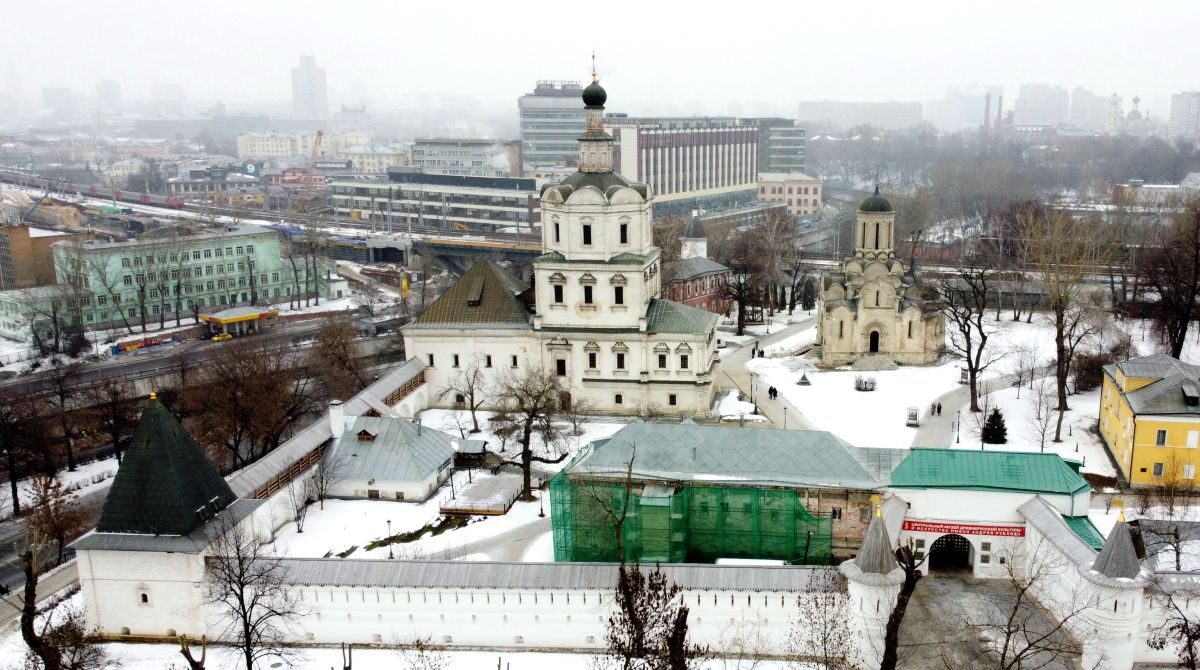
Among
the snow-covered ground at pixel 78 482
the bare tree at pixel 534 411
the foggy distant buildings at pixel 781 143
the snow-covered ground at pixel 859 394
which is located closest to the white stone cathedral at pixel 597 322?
the bare tree at pixel 534 411

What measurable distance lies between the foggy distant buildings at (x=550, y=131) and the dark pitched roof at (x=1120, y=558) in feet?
361

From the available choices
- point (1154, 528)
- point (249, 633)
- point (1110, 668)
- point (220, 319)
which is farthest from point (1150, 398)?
point (220, 319)

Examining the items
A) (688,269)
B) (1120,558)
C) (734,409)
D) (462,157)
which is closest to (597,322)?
(734,409)

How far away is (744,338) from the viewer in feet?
180

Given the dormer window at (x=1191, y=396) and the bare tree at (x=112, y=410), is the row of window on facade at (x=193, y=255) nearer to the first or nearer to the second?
the bare tree at (x=112, y=410)

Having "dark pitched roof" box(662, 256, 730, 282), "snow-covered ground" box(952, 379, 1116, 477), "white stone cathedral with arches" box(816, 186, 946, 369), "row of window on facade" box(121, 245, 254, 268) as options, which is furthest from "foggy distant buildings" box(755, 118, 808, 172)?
"snow-covered ground" box(952, 379, 1116, 477)

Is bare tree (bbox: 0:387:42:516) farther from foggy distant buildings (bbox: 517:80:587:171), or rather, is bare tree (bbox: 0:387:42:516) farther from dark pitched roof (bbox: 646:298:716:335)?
foggy distant buildings (bbox: 517:80:587:171)

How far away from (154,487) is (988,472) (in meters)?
20.5

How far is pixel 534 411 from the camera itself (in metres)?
33.6

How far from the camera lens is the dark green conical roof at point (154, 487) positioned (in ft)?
80.2

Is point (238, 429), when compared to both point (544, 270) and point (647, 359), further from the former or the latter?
point (647, 359)

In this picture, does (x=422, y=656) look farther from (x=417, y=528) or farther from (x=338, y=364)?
(x=338, y=364)

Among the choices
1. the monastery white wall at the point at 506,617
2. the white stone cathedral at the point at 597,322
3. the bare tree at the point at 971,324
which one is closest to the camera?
the monastery white wall at the point at 506,617

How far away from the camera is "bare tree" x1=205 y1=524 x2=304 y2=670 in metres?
23.7
